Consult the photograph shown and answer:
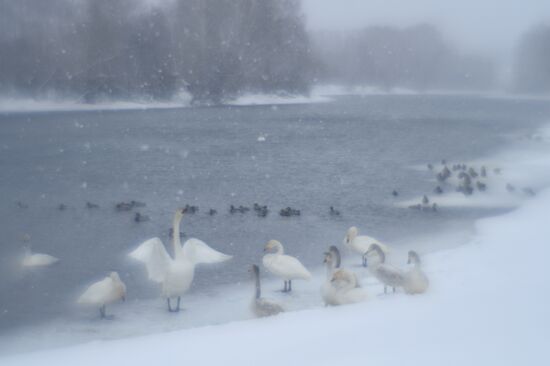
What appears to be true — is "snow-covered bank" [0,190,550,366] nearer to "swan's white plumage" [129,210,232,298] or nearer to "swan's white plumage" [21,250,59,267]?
"swan's white plumage" [129,210,232,298]

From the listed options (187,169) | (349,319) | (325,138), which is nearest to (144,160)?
(187,169)

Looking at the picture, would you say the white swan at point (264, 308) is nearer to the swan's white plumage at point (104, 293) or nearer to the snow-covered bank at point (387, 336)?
the snow-covered bank at point (387, 336)

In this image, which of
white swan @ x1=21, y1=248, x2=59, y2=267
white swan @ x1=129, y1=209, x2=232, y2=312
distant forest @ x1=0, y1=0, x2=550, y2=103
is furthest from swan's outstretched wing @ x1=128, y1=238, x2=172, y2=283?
distant forest @ x1=0, y1=0, x2=550, y2=103

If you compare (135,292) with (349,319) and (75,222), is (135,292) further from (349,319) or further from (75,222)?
(75,222)

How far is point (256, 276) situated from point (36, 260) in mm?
5924

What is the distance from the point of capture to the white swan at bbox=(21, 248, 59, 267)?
13727 mm

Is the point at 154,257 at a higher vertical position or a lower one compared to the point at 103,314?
higher

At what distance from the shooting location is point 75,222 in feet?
61.2

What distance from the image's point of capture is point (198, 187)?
83.0ft

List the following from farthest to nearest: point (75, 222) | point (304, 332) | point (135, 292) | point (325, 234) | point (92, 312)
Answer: point (75, 222) → point (325, 234) → point (135, 292) → point (92, 312) → point (304, 332)

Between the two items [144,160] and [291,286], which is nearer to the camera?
[291,286]

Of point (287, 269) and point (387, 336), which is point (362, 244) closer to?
point (287, 269)

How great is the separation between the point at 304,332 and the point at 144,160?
27593 millimetres

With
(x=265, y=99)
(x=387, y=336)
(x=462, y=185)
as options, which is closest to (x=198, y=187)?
(x=462, y=185)
